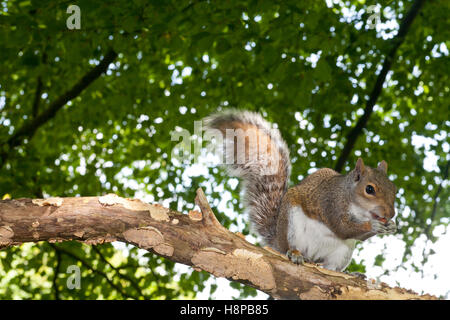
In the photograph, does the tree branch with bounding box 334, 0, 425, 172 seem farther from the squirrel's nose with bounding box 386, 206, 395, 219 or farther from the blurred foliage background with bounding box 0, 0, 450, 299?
the squirrel's nose with bounding box 386, 206, 395, 219

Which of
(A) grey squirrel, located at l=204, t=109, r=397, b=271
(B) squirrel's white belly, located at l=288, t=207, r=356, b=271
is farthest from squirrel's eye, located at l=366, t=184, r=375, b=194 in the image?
(B) squirrel's white belly, located at l=288, t=207, r=356, b=271

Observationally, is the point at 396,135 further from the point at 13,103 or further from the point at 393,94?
the point at 13,103

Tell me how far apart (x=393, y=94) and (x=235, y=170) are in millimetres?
4560

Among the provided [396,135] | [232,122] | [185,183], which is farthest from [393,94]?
[232,122]

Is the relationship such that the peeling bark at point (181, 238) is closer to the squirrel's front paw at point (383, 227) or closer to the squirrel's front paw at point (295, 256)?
the squirrel's front paw at point (295, 256)

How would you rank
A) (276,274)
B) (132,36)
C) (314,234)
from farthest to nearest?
(132,36) < (314,234) < (276,274)

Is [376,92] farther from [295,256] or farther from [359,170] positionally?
[295,256]

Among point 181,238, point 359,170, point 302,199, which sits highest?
point 359,170

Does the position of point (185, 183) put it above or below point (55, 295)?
above

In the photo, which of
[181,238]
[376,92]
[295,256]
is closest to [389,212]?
[295,256]

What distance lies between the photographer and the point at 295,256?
279cm

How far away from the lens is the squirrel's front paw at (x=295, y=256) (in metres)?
2.70

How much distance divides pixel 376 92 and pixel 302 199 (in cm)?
322

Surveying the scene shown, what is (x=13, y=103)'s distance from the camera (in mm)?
7777
